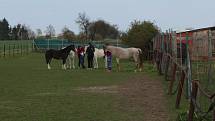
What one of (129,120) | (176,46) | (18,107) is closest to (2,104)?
(18,107)

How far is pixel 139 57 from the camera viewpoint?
2888cm

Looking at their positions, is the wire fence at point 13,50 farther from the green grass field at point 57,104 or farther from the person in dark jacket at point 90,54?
the green grass field at point 57,104

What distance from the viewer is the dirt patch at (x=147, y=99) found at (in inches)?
441

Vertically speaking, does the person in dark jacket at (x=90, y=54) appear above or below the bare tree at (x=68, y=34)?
below

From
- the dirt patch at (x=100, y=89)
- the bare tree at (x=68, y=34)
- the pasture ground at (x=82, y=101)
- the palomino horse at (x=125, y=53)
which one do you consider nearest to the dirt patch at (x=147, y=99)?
the pasture ground at (x=82, y=101)

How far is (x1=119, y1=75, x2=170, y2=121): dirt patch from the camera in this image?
11.2 metres

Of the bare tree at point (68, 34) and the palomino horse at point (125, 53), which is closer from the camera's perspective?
the palomino horse at point (125, 53)

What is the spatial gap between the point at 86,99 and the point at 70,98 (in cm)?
53

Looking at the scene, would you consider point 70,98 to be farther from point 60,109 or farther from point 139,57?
point 139,57

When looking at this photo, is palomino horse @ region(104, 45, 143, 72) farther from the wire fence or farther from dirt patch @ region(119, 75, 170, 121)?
the wire fence

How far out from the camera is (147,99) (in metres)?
14.2

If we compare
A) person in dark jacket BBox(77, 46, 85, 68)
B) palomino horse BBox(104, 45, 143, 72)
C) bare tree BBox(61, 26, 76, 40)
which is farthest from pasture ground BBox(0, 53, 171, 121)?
bare tree BBox(61, 26, 76, 40)

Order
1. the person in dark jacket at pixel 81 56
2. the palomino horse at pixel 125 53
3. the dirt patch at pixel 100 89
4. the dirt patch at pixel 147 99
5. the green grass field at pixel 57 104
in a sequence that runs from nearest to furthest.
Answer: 1. the green grass field at pixel 57 104
2. the dirt patch at pixel 147 99
3. the dirt patch at pixel 100 89
4. the palomino horse at pixel 125 53
5. the person in dark jacket at pixel 81 56

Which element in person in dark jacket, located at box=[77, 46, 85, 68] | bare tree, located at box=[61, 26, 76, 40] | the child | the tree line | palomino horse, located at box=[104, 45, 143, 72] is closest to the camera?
the child
